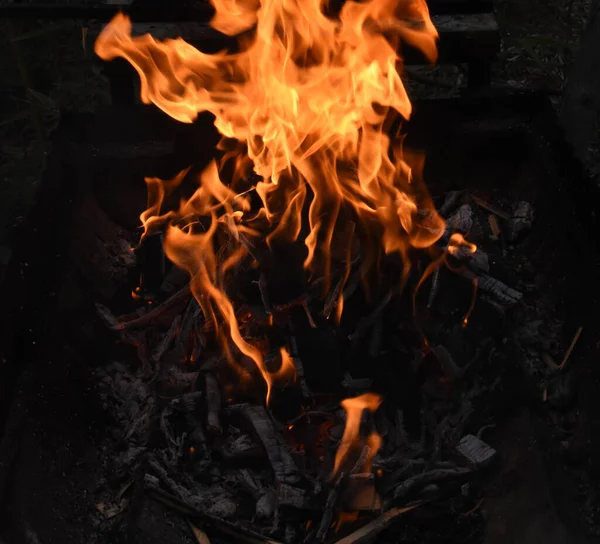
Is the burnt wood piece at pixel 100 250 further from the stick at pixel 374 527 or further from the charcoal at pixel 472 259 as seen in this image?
the stick at pixel 374 527

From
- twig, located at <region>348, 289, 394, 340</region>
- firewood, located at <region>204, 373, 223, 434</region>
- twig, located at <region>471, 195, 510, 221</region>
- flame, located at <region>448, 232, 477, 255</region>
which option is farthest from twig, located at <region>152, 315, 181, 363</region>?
twig, located at <region>471, 195, 510, 221</region>

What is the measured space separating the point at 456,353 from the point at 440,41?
5.72 feet

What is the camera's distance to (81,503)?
301 cm

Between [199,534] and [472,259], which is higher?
[472,259]

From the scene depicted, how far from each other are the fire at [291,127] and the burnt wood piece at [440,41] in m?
0.07

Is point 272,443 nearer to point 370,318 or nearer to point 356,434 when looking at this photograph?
point 356,434

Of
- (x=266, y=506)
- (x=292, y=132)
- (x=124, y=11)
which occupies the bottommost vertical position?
(x=266, y=506)

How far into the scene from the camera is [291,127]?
12.3 ft

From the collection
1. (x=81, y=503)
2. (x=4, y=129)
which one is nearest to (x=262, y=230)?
(x=81, y=503)

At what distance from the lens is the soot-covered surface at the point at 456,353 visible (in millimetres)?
2900

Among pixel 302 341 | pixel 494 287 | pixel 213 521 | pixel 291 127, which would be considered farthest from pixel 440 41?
pixel 213 521

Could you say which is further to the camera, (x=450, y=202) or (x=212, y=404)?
(x=450, y=202)

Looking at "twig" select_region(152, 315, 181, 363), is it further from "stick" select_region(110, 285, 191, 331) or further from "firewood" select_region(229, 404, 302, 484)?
"firewood" select_region(229, 404, 302, 484)

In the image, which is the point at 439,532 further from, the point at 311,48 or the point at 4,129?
the point at 4,129
